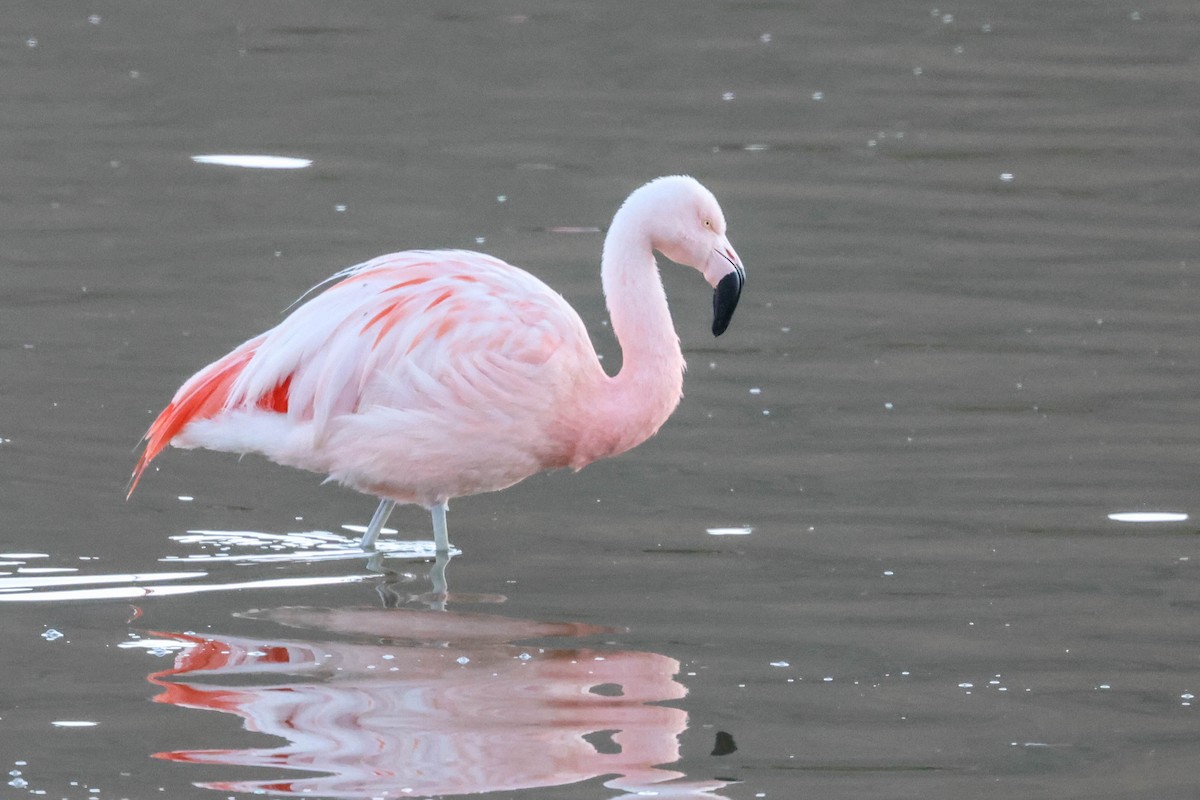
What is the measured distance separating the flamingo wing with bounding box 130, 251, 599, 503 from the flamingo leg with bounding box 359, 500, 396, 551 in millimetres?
76

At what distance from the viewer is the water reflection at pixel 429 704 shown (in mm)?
4160

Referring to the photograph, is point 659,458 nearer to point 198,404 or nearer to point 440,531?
point 440,531

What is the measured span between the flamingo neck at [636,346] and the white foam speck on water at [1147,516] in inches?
53.9

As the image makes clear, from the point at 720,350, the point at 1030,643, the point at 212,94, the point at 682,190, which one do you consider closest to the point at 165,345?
the point at 720,350

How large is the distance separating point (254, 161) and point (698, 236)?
17.0 ft

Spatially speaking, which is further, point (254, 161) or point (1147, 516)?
point (254, 161)

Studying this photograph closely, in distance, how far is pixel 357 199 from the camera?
9.77 m

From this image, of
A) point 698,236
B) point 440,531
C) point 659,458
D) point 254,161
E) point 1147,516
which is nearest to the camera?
point 440,531

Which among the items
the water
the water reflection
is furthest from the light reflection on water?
the water reflection

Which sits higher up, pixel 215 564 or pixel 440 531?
pixel 440 531

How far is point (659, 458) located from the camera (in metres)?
6.64

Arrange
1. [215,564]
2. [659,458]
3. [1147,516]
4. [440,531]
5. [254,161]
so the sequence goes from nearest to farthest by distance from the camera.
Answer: [215,564] → [440,531] → [1147,516] → [659,458] → [254,161]

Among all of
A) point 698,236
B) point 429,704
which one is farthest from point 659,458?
point 429,704

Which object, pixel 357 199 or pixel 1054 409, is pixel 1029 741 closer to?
pixel 1054 409
